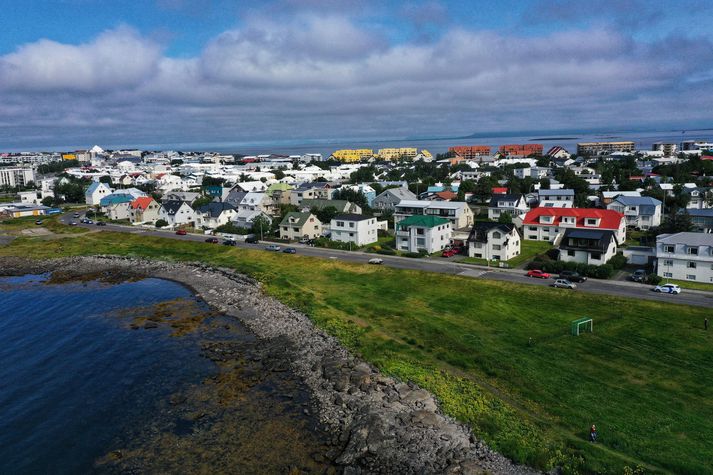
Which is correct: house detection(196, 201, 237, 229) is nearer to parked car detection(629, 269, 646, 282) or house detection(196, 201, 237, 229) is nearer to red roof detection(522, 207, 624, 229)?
red roof detection(522, 207, 624, 229)

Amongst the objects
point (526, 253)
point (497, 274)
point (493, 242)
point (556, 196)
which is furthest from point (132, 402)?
point (556, 196)

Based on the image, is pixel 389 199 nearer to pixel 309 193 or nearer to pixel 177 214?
pixel 309 193

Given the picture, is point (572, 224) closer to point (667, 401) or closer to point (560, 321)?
point (560, 321)

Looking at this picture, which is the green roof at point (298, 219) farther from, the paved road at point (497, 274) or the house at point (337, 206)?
the house at point (337, 206)

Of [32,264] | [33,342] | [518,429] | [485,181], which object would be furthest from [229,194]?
[518,429]

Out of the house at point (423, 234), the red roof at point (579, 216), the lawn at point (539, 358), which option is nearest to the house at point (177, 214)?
the lawn at point (539, 358)

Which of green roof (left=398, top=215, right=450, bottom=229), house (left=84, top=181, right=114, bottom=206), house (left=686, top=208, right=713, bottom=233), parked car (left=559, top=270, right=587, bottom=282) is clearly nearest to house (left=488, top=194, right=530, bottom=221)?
green roof (left=398, top=215, right=450, bottom=229)

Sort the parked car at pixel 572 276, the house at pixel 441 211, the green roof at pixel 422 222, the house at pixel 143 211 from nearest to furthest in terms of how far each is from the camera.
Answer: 1. the parked car at pixel 572 276
2. the green roof at pixel 422 222
3. the house at pixel 441 211
4. the house at pixel 143 211

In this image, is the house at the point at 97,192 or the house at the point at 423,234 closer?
the house at the point at 423,234
